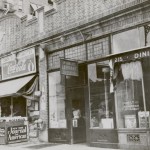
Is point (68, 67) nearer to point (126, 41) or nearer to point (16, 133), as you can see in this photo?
point (126, 41)

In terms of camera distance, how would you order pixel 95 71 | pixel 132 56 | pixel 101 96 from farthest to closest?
pixel 95 71
pixel 101 96
pixel 132 56

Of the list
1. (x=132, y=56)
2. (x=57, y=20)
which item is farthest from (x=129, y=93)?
(x=57, y=20)

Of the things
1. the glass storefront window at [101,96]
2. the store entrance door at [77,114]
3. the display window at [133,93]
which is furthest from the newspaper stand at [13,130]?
the display window at [133,93]

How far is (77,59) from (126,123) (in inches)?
149

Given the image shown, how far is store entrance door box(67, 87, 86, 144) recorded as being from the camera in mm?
13148

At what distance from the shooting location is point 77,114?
43.6ft

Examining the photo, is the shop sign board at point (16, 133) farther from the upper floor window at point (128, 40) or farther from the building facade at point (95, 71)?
the upper floor window at point (128, 40)

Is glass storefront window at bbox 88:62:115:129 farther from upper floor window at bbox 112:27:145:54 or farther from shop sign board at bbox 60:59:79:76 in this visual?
upper floor window at bbox 112:27:145:54

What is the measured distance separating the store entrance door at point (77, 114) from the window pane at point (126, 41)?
2699 millimetres

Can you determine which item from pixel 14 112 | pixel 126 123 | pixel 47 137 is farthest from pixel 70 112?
pixel 14 112

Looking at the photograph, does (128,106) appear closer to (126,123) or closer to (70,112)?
(126,123)

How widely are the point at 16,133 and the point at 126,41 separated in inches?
265

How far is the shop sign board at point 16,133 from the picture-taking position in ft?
44.4

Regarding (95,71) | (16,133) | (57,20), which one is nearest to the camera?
(95,71)
